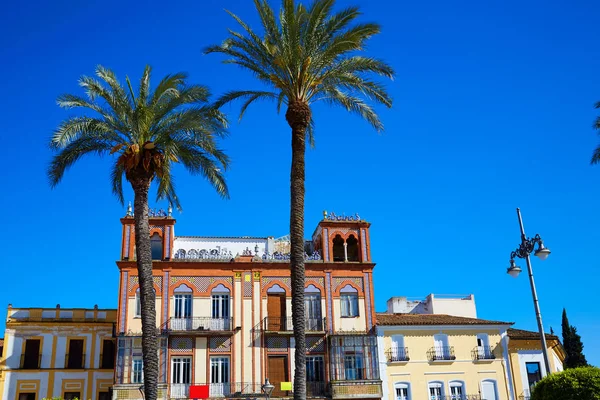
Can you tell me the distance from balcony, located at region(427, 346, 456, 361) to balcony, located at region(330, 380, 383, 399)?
375cm

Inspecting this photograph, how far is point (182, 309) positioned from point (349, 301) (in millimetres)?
9419

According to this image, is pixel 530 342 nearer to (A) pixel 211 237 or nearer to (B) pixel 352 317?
(B) pixel 352 317

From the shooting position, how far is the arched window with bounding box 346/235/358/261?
129 ft

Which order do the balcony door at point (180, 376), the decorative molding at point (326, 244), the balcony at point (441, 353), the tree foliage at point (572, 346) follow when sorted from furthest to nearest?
the tree foliage at point (572, 346), the decorative molding at point (326, 244), the balcony at point (441, 353), the balcony door at point (180, 376)

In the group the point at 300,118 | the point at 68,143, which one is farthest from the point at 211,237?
the point at 300,118

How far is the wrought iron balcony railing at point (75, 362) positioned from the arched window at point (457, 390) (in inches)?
840

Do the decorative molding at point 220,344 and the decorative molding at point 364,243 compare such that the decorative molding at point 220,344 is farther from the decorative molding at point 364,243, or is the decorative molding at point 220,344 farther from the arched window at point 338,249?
the decorative molding at point 364,243

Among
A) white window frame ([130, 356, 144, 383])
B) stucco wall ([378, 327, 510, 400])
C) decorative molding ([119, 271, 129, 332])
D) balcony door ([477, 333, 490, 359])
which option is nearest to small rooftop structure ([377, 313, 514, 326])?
stucco wall ([378, 327, 510, 400])

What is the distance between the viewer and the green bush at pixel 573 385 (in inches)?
792

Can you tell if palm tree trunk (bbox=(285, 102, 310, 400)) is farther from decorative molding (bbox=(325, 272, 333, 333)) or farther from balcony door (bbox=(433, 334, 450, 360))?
balcony door (bbox=(433, 334, 450, 360))

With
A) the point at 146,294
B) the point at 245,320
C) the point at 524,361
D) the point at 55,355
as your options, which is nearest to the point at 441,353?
the point at 524,361

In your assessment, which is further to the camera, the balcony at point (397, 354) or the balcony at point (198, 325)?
the balcony at point (397, 354)

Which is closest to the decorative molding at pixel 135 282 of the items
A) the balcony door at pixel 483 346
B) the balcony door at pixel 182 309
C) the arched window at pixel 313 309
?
the balcony door at pixel 182 309

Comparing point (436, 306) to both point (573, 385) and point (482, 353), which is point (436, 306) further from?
point (573, 385)
